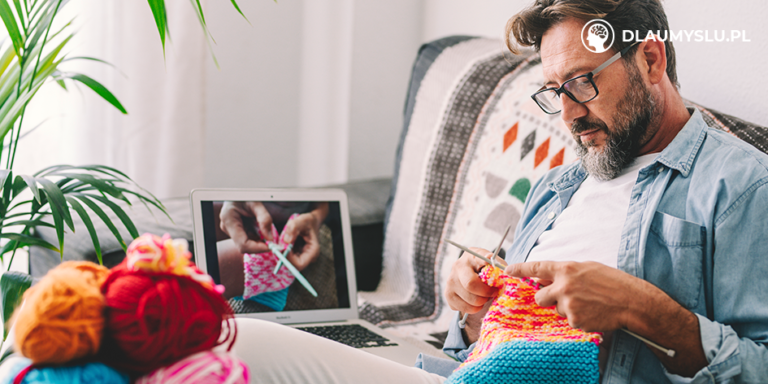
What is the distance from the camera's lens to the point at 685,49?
1.23 meters

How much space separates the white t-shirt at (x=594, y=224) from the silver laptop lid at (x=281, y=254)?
0.48m

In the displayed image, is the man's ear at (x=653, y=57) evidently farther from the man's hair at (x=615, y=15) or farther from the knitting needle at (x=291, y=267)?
the knitting needle at (x=291, y=267)

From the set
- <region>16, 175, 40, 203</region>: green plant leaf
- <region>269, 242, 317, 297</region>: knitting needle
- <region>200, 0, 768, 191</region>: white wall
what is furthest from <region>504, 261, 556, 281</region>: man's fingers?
<region>200, 0, 768, 191</region>: white wall

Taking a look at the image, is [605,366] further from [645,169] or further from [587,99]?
[587,99]

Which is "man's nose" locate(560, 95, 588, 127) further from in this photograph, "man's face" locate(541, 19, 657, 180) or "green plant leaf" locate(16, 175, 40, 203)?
"green plant leaf" locate(16, 175, 40, 203)

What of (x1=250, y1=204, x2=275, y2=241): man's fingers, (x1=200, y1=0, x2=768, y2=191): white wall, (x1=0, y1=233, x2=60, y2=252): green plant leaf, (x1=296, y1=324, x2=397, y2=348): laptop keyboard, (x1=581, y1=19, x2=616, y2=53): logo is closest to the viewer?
(x1=581, y1=19, x2=616, y2=53): logo

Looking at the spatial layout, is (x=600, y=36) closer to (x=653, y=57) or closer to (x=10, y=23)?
(x=653, y=57)

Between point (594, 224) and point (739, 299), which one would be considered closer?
point (739, 299)

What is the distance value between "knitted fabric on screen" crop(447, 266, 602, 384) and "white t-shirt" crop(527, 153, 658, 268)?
5.2 inches

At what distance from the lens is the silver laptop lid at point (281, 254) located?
118 cm

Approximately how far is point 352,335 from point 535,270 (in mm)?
540

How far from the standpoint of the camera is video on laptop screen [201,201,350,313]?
3.89 ft

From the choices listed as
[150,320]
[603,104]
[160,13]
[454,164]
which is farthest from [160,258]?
[454,164]

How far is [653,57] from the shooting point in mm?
896
